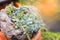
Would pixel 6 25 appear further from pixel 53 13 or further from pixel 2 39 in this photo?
pixel 53 13

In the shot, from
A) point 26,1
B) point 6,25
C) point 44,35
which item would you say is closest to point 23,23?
point 6,25

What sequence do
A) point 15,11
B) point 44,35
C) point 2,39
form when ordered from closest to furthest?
point 2,39 → point 15,11 → point 44,35

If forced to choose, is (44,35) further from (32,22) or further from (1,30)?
(1,30)

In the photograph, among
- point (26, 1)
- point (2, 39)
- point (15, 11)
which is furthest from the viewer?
point (26, 1)

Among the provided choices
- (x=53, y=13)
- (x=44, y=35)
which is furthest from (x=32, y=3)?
(x=44, y=35)

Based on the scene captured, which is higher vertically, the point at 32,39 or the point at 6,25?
the point at 6,25

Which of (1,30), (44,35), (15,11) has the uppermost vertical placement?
(15,11)

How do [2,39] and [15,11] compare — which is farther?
[15,11]
